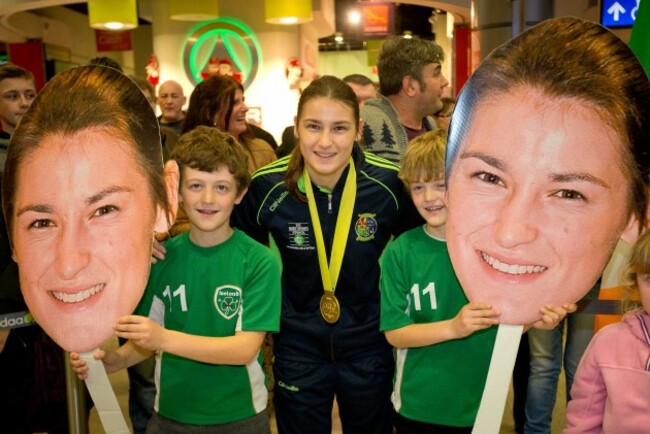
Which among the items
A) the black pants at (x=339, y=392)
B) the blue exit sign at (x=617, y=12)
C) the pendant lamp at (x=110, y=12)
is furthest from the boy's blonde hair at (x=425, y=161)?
the pendant lamp at (x=110, y=12)

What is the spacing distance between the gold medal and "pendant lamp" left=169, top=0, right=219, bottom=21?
6.88m

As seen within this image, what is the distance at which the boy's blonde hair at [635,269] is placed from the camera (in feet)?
5.73

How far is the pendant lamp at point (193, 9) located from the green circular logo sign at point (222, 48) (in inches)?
30.1

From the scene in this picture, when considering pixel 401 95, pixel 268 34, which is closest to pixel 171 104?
pixel 401 95

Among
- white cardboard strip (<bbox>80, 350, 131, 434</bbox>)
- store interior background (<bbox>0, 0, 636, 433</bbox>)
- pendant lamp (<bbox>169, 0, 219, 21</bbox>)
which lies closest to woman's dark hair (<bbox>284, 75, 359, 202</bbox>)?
store interior background (<bbox>0, 0, 636, 433</bbox>)

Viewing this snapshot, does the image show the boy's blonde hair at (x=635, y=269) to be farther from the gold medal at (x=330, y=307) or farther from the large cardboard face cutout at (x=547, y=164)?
the gold medal at (x=330, y=307)

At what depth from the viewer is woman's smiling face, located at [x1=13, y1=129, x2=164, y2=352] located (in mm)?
1798

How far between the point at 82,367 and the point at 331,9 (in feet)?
35.6

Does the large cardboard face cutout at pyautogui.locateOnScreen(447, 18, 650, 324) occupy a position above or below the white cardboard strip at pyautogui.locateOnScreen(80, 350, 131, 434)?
above

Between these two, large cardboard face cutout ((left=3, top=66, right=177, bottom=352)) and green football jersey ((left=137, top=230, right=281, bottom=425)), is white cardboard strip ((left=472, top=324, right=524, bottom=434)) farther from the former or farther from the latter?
large cardboard face cutout ((left=3, top=66, right=177, bottom=352))

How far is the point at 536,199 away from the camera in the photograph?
1.66 metres

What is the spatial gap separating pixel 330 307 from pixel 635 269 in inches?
37.6

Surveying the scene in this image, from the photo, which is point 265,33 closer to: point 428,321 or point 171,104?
point 171,104

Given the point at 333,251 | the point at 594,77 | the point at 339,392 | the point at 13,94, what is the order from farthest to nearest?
1. the point at 13,94
2. the point at 339,392
3. the point at 333,251
4. the point at 594,77
